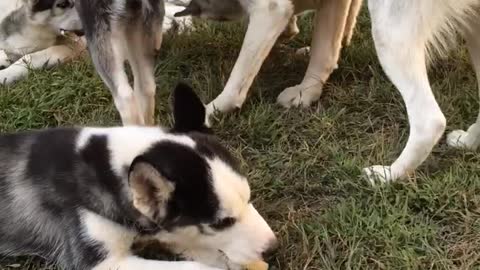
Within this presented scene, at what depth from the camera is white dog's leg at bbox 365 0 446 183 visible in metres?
3.41

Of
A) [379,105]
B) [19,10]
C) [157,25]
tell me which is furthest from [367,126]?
[19,10]

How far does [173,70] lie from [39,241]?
65.2 inches

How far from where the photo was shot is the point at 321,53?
4348 millimetres

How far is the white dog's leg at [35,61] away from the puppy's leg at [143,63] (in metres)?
0.93

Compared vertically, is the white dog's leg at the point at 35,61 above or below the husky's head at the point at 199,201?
below

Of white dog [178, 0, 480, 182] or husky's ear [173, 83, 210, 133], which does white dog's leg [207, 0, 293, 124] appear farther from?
husky's ear [173, 83, 210, 133]

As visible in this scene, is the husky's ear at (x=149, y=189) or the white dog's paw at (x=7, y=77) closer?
the husky's ear at (x=149, y=189)

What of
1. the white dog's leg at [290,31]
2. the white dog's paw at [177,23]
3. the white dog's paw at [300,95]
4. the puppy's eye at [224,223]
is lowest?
the white dog's paw at [177,23]

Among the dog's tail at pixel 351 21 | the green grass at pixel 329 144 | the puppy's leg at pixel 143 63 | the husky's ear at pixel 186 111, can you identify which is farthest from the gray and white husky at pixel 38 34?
the husky's ear at pixel 186 111

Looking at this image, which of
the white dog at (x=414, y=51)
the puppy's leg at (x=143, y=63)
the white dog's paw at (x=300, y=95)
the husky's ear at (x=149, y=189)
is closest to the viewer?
the husky's ear at (x=149, y=189)

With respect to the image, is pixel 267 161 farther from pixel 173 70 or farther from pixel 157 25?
pixel 173 70

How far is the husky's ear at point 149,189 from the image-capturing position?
2.81 metres

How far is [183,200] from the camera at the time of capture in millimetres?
2920

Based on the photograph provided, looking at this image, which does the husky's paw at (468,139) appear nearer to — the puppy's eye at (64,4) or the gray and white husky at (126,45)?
the gray and white husky at (126,45)
